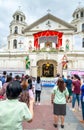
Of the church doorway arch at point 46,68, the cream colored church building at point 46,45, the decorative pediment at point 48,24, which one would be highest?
the decorative pediment at point 48,24

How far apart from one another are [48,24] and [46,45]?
16.3 feet

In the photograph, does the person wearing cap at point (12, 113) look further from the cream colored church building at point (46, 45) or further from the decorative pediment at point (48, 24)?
the decorative pediment at point (48, 24)

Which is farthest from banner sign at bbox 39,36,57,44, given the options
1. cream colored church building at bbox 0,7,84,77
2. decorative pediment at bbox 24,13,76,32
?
decorative pediment at bbox 24,13,76,32

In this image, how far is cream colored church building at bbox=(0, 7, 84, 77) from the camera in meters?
38.8

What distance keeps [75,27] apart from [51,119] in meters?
38.1

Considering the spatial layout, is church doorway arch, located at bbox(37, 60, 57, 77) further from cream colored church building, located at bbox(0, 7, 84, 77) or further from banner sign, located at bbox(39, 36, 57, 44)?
banner sign, located at bbox(39, 36, 57, 44)

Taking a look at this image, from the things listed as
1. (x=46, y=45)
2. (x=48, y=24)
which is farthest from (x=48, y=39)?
(x=48, y=24)

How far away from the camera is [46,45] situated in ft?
139

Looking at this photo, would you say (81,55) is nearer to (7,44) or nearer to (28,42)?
(28,42)

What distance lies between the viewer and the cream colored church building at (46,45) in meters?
38.8

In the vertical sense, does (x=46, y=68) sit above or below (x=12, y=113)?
above

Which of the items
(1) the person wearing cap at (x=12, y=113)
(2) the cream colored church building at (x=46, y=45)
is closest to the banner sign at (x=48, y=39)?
(2) the cream colored church building at (x=46, y=45)

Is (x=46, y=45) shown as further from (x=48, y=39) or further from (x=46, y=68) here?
(x=46, y=68)

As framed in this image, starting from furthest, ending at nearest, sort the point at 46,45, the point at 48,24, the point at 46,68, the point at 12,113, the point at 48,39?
1. the point at 48,24
2. the point at 46,45
3. the point at 46,68
4. the point at 48,39
5. the point at 12,113
